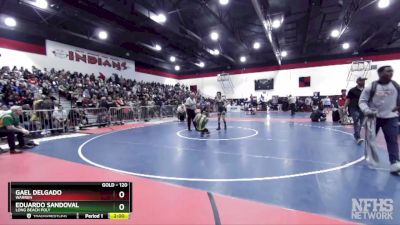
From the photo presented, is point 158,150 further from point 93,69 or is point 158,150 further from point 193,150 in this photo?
point 93,69

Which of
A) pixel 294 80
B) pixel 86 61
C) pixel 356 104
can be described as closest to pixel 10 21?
pixel 86 61

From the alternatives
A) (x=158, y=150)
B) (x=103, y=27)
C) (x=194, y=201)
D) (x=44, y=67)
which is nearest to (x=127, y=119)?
(x=103, y=27)

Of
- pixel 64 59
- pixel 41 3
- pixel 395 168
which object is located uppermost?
pixel 41 3

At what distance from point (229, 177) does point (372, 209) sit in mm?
1858

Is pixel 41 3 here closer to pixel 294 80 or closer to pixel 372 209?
pixel 372 209

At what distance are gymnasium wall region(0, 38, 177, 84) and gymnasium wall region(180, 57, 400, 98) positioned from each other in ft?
35.7

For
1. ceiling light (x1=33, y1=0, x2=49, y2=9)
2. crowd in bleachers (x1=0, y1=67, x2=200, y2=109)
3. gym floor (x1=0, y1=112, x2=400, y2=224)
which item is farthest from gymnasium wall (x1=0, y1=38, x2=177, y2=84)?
gym floor (x1=0, y1=112, x2=400, y2=224)

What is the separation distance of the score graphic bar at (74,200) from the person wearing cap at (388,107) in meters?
4.11

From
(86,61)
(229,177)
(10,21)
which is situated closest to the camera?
(229,177)

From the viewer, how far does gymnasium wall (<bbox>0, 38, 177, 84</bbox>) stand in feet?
47.6

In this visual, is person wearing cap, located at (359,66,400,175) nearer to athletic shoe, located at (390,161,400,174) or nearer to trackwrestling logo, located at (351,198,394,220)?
athletic shoe, located at (390,161,400,174)

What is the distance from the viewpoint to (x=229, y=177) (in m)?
3.60

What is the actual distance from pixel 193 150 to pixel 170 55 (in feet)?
66.2

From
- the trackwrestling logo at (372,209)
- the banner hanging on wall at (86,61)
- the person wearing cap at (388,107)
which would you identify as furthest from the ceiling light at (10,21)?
the trackwrestling logo at (372,209)
